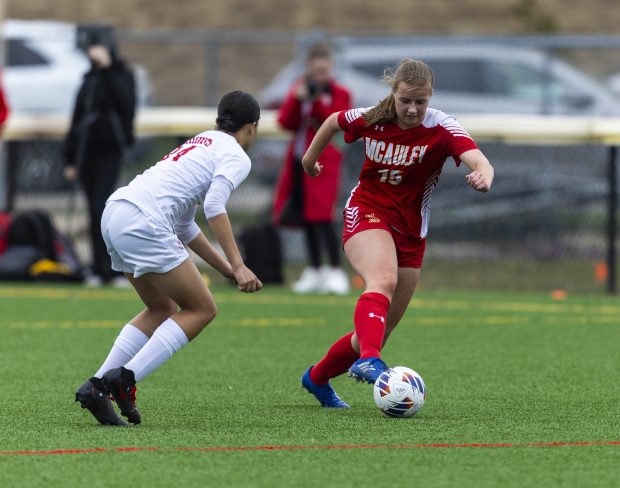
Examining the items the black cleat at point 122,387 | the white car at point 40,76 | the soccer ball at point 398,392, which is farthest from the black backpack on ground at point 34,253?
the soccer ball at point 398,392

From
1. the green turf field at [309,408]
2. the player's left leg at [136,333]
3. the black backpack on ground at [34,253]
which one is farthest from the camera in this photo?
the black backpack on ground at [34,253]

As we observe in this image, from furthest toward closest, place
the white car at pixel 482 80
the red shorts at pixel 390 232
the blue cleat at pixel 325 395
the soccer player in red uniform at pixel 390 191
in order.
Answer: the white car at pixel 482 80, the blue cleat at pixel 325 395, the red shorts at pixel 390 232, the soccer player in red uniform at pixel 390 191

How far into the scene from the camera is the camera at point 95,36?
1402 centimetres

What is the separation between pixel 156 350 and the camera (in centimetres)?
636

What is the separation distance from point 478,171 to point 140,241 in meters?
1.51

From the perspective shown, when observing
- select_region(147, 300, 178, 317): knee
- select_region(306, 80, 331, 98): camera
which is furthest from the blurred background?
select_region(147, 300, 178, 317): knee

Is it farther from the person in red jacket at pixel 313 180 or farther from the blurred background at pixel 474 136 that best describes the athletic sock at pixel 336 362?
the blurred background at pixel 474 136

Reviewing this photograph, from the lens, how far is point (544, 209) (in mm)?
14047

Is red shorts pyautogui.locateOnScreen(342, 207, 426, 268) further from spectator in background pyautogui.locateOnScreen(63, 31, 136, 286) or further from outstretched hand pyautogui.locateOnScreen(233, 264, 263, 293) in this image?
spectator in background pyautogui.locateOnScreen(63, 31, 136, 286)

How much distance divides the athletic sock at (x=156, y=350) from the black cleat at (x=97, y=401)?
0.15 meters

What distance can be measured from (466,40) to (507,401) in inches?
345

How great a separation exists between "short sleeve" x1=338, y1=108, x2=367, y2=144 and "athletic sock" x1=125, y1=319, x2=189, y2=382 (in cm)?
131

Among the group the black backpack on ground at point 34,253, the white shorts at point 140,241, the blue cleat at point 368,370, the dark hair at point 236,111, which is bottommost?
the black backpack on ground at point 34,253

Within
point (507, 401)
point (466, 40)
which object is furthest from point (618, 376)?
point (466, 40)
